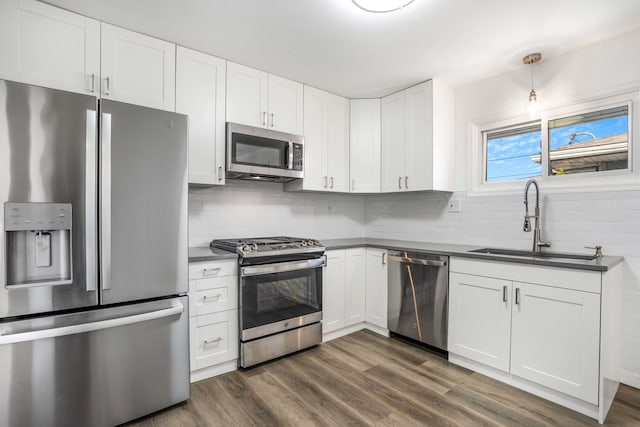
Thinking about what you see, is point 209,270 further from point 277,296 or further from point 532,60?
point 532,60

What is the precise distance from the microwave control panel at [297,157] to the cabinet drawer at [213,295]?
1.18 m

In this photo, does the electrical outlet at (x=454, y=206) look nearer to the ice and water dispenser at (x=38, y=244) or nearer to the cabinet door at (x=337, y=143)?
the cabinet door at (x=337, y=143)

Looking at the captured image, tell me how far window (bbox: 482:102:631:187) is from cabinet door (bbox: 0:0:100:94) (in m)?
3.25

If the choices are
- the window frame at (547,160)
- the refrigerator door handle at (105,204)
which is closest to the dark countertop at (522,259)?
the window frame at (547,160)

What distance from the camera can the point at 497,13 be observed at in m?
1.94

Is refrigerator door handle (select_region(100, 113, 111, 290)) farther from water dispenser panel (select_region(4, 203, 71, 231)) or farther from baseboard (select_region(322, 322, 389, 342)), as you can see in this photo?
baseboard (select_region(322, 322, 389, 342))

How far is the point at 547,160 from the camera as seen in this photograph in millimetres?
2639

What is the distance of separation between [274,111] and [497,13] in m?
1.81

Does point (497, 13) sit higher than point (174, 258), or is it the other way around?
point (497, 13)

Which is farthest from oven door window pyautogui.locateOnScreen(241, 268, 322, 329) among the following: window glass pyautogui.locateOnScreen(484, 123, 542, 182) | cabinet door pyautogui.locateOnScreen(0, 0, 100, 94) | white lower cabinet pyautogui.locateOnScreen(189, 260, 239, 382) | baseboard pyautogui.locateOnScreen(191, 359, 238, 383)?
window glass pyautogui.locateOnScreen(484, 123, 542, 182)

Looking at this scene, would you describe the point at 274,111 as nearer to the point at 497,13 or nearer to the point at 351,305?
the point at 497,13

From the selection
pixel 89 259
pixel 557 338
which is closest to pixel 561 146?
pixel 557 338

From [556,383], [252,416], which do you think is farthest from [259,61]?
Result: [556,383]

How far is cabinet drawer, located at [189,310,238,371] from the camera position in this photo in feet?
7.26
